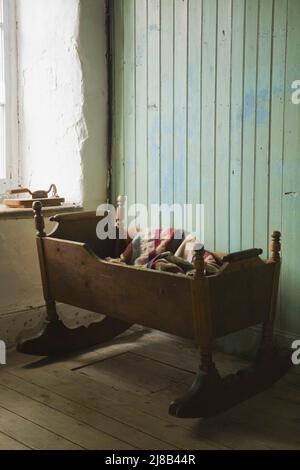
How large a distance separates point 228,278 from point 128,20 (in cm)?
168

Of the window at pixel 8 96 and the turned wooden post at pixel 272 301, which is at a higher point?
the window at pixel 8 96

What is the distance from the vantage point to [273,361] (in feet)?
8.61

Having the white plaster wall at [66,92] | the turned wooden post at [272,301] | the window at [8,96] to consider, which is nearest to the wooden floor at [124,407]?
the turned wooden post at [272,301]

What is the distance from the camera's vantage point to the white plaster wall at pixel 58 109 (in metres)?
3.23

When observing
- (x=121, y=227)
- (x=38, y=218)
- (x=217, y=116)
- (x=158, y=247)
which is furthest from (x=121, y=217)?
(x=217, y=116)

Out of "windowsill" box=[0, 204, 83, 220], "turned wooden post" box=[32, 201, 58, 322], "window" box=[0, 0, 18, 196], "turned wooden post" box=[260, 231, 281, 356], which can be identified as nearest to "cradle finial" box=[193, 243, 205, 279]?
"turned wooden post" box=[260, 231, 281, 356]

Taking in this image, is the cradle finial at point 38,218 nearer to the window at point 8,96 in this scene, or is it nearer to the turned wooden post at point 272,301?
the window at point 8,96

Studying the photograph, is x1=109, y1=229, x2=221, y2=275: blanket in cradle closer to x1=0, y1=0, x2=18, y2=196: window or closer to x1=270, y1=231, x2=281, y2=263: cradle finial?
x1=270, y1=231, x2=281, y2=263: cradle finial

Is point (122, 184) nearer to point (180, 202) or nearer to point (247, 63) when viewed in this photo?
point (180, 202)

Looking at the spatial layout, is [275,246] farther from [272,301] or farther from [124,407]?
[124,407]

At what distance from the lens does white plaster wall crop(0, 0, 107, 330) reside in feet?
10.6

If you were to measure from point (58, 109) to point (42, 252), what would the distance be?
928 millimetres

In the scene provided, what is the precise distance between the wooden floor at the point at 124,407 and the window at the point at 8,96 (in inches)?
44.5

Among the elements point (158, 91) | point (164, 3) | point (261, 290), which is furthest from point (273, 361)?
point (164, 3)
